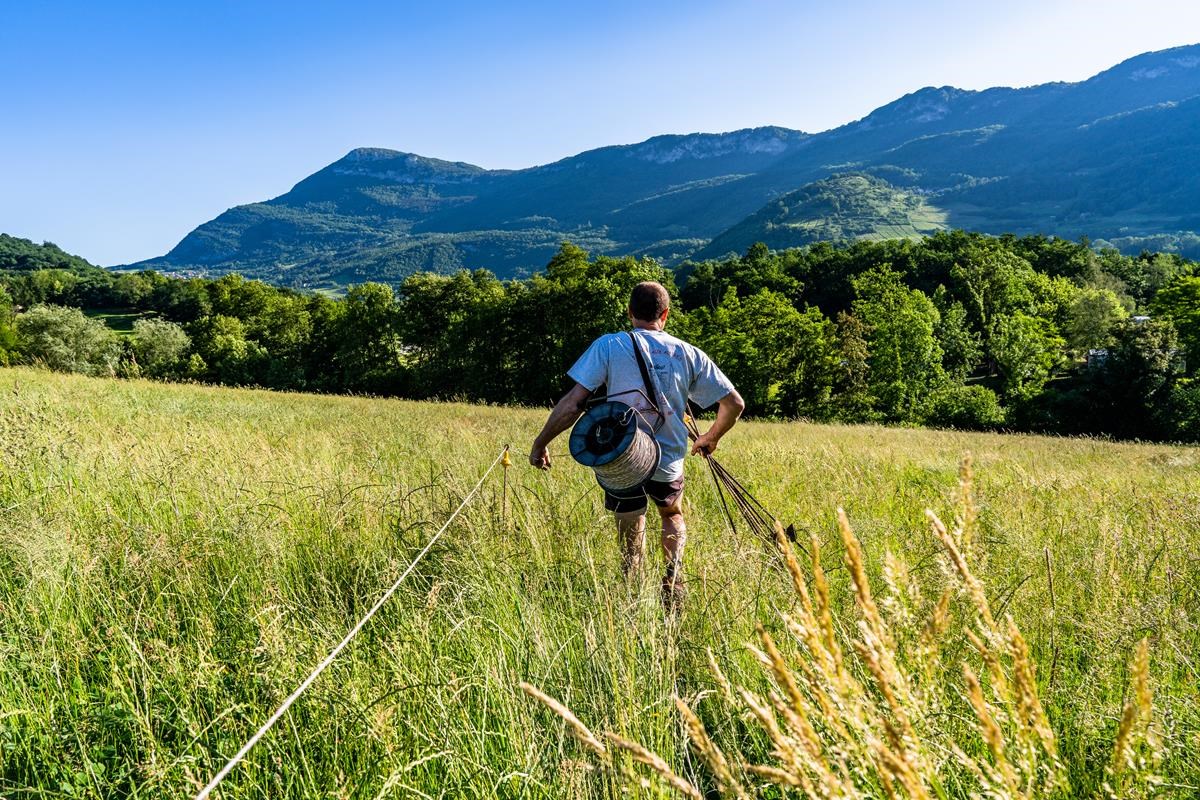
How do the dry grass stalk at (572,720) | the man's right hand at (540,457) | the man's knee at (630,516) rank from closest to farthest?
1. the dry grass stalk at (572,720)
2. the man's knee at (630,516)
3. the man's right hand at (540,457)

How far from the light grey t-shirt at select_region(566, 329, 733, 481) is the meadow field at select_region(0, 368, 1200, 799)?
794 millimetres

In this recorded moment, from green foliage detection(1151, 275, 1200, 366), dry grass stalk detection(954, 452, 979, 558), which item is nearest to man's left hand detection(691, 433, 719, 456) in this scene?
dry grass stalk detection(954, 452, 979, 558)

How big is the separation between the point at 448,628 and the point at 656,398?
2.06 metres

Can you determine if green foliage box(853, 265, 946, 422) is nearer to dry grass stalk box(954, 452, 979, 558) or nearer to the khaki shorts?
the khaki shorts

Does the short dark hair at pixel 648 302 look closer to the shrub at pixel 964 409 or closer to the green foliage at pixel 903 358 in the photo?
the green foliage at pixel 903 358

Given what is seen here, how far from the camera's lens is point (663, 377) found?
4363 mm

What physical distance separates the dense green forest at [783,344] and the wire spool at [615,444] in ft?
120

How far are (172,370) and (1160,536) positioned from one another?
6899 centimetres

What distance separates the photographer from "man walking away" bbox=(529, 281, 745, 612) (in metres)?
4.26

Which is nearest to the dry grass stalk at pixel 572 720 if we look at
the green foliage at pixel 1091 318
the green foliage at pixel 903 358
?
the green foliage at pixel 903 358

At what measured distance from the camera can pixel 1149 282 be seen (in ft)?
253

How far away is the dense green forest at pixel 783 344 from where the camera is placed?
43.8 m

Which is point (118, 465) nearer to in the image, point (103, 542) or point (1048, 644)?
point (103, 542)

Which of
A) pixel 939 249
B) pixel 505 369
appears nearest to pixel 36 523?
pixel 505 369
